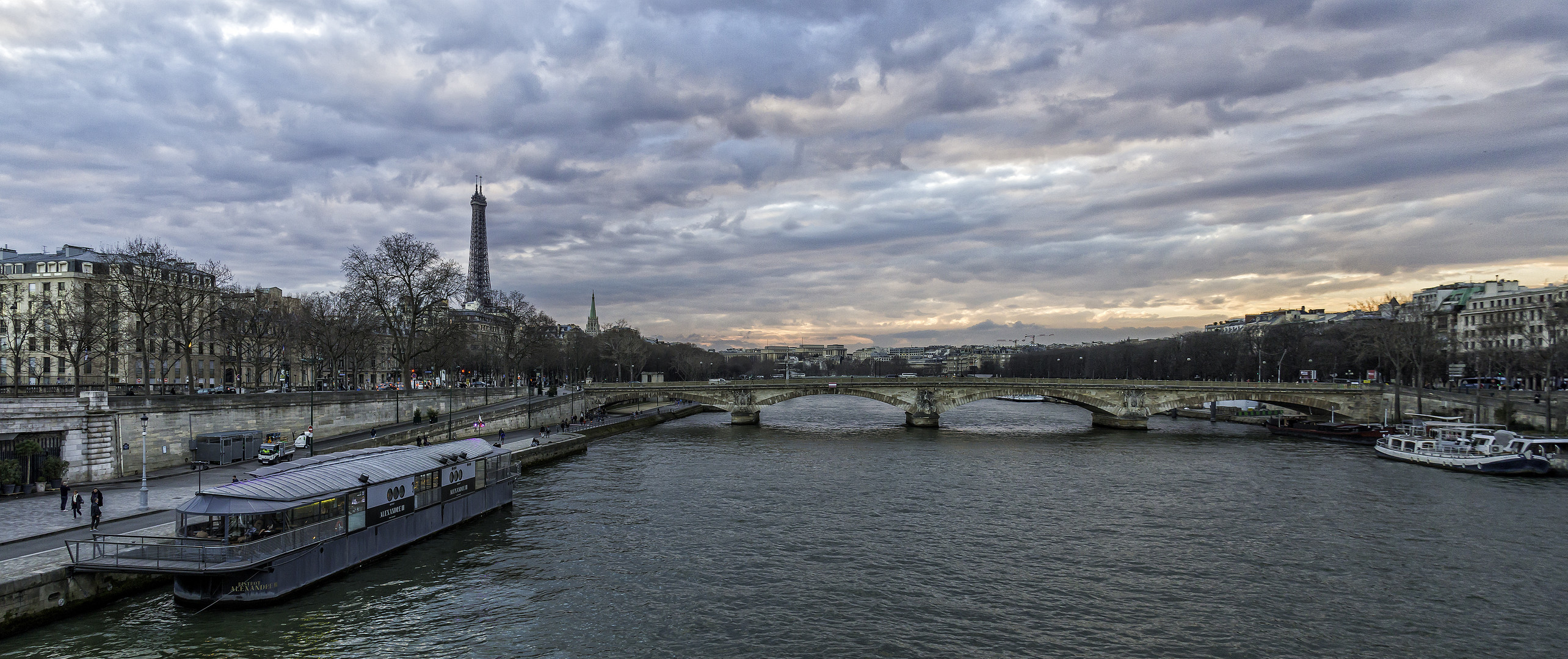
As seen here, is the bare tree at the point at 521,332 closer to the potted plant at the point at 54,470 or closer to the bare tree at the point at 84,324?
the bare tree at the point at 84,324

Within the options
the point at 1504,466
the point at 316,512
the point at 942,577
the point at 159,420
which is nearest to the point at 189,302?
the point at 159,420

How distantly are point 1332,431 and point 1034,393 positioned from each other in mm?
22496

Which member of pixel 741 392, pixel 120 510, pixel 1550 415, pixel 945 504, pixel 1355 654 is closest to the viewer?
pixel 1355 654

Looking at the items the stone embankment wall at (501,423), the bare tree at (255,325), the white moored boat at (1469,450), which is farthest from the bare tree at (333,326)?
the white moored boat at (1469,450)

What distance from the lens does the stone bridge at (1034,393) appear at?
65.4 meters

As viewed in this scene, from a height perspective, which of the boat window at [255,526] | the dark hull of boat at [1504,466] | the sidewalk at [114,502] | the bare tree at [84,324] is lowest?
the dark hull of boat at [1504,466]

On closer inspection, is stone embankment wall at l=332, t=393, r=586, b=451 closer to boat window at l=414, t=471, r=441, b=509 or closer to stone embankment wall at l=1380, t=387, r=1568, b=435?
boat window at l=414, t=471, r=441, b=509

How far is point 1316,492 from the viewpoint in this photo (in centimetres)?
3525

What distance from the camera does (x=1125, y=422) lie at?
2689 inches

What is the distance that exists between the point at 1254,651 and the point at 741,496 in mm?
20957

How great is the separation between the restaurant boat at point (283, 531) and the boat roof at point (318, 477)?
3cm

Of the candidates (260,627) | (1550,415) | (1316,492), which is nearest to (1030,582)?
(260,627)

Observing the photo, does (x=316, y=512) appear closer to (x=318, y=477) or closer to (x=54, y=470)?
(x=318, y=477)

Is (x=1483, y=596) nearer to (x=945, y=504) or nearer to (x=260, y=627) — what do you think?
(x=945, y=504)
